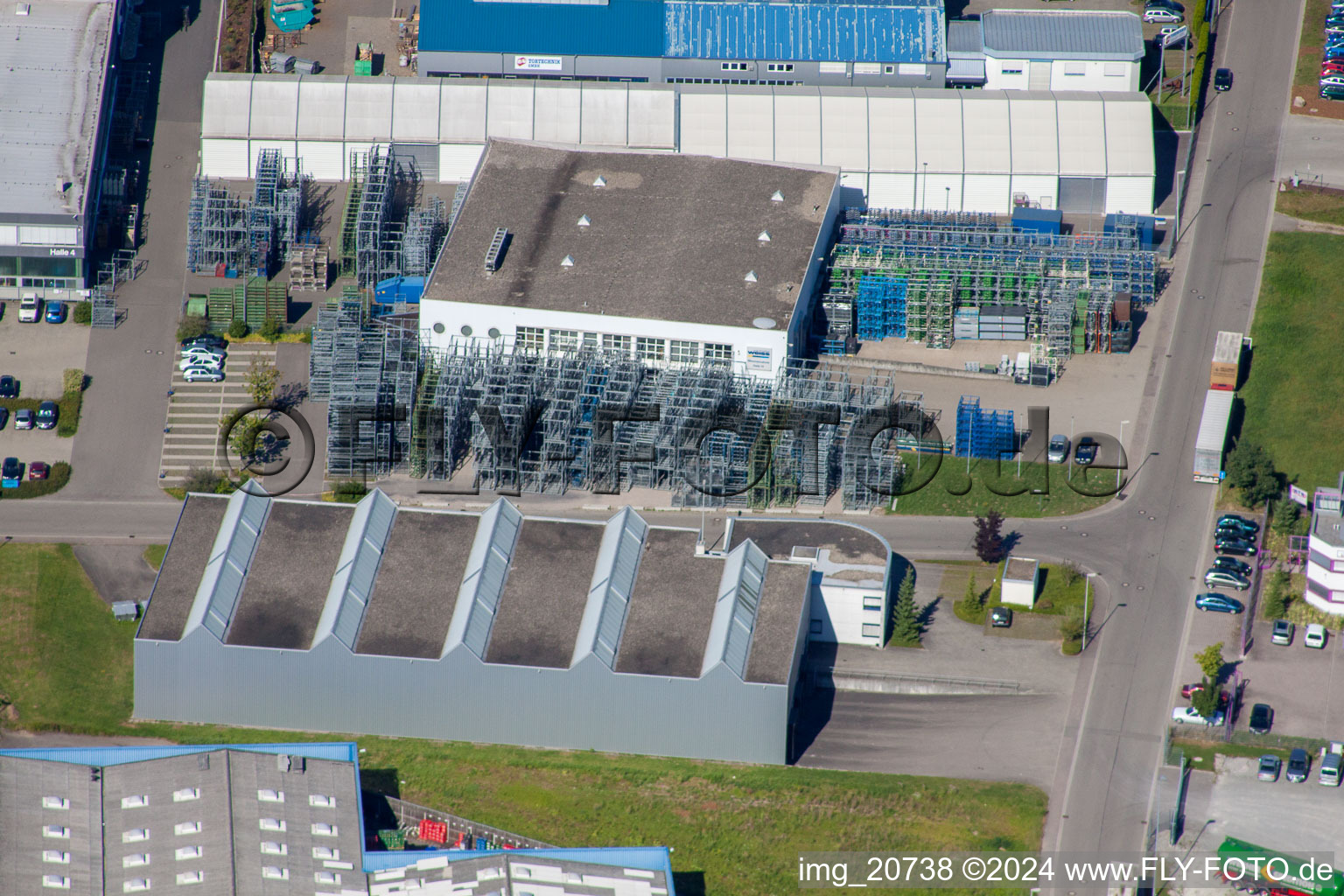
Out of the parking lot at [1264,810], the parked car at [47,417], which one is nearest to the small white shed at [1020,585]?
the parking lot at [1264,810]

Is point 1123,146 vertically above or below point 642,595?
above

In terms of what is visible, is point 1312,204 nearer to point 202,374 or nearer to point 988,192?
point 988,192

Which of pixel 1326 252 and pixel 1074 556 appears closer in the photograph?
pixel 1074 556

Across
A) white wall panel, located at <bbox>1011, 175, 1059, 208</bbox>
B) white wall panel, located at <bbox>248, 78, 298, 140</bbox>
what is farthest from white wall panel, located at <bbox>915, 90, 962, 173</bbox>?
white wall panel, located at <bbox>248, 78, 298, 140</bbox>

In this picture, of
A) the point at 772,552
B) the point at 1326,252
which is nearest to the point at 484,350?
the point at 772,552

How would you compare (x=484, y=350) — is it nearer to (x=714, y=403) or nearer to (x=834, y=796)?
(x=714, y=403)

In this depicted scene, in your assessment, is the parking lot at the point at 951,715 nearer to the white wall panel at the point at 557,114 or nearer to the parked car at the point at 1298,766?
the parked car at the point at 1298,766
